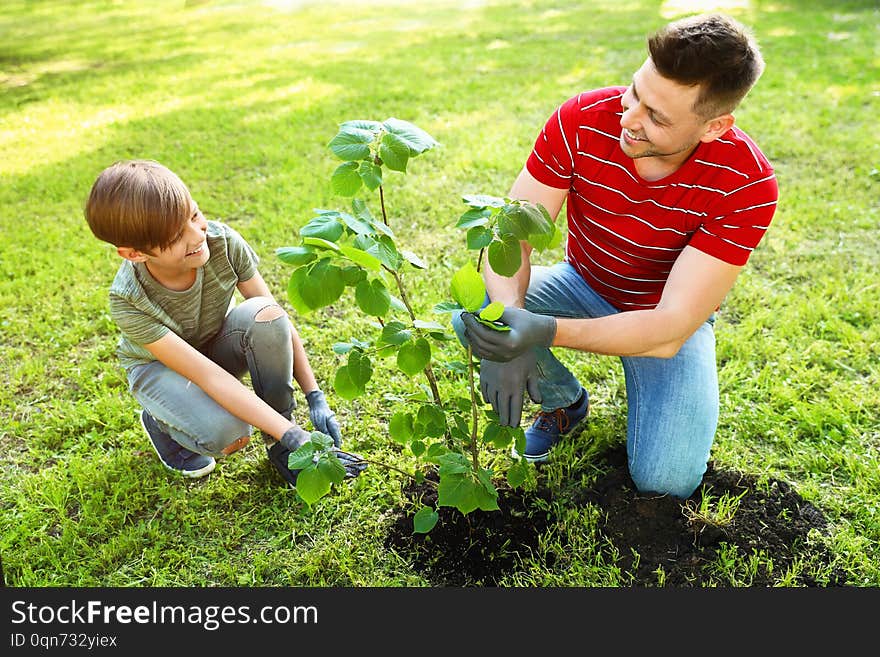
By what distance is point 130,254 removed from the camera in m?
1.98

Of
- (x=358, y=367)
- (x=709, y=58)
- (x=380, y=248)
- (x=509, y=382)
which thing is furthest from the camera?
(x=509, y=382)

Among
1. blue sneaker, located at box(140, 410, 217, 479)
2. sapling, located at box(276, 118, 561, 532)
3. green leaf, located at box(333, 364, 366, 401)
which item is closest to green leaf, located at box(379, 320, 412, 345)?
sapling, located at box(276, 118, 561, 532)

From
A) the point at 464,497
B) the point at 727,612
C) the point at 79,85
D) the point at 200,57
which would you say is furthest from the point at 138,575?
the point at 200,57

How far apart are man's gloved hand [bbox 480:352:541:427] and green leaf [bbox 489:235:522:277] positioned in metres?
0.35

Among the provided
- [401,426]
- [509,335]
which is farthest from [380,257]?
[401,426]

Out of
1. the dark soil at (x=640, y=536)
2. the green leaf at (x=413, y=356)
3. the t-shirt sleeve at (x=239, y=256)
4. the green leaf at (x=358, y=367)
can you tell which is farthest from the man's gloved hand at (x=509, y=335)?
the t-shirt sleeve at (x=239, y=256)

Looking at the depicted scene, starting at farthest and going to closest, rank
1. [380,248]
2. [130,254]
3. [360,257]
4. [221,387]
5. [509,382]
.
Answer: [221,387] < [130,254] < [509,382] < [380,248] < [360,257]

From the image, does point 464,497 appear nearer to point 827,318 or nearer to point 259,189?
point 827,318

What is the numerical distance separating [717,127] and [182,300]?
1.47 metres

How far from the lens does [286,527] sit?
6.97 ft

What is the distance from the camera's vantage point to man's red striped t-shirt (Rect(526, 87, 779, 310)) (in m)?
1.90

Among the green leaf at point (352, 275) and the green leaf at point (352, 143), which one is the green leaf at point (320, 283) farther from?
the green leaf at point (352, 143)

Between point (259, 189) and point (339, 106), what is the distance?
5.03 ft

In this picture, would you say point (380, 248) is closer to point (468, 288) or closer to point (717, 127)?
point (468, 288)
